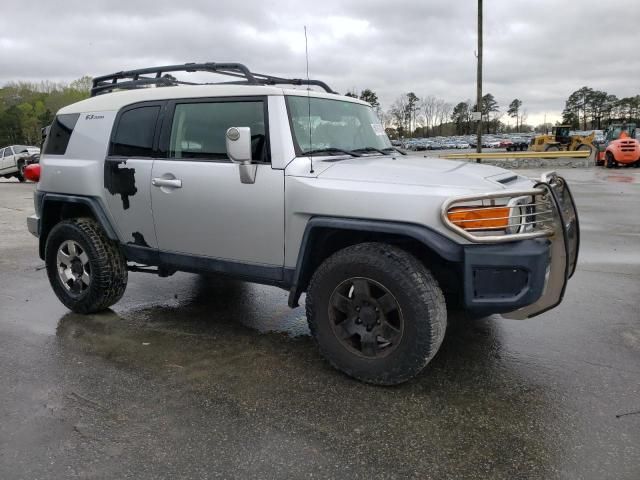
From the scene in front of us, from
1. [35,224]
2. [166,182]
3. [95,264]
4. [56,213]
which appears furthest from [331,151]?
[35,224]

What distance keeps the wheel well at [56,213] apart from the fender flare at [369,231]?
222cm

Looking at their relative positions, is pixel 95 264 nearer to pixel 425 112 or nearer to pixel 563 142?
pixel 563 142

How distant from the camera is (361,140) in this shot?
4.35m

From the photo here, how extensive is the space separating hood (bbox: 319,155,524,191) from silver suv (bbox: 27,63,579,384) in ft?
0.04

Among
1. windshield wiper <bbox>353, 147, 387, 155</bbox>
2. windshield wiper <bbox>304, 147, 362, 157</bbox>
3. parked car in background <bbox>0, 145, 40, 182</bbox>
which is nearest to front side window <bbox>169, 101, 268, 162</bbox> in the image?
windshield wiper <bbox>304, 147, 362, 157</bbox>

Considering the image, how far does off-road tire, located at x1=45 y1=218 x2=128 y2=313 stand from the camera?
4566 mm

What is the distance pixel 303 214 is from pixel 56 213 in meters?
2.84

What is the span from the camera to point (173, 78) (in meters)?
4.93

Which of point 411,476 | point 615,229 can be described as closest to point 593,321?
point 411,476

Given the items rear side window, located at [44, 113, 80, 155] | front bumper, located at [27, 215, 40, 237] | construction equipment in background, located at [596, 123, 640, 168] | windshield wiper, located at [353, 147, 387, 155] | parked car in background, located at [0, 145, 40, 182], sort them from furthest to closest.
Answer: parked car in background, located at [0, 145, 40, 182], construction equipment in background, located at [596, 123, 640, 168], front bumper, located at [27, 215, 40, 237], rear side window, located at [44, 113, 80, 155], windshield wiper, located at [353, 147, 387, 155]

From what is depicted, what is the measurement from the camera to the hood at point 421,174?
10.4ft

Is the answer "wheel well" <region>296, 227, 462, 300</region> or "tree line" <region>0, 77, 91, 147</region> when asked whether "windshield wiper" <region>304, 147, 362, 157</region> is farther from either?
"tree line" <region>0, 77, 91, 147</region>

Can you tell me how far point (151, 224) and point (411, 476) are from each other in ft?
9.20

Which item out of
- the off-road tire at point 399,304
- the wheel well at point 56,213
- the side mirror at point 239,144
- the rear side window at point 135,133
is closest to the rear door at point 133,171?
the rear side window at point 135,133
